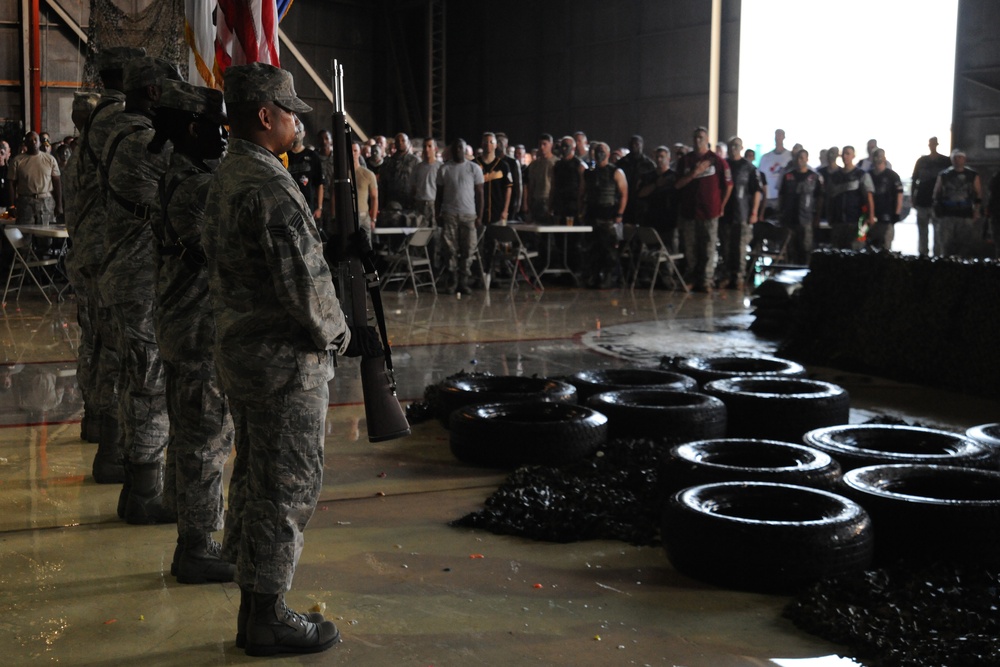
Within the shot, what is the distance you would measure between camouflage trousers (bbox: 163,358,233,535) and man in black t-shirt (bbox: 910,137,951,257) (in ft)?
47.1

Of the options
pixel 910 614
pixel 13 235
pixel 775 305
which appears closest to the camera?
pixel 910 614

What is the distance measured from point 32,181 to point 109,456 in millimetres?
10802

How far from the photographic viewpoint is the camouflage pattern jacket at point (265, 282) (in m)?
3.04

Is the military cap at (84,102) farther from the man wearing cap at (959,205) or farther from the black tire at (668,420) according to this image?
the man wearing cap at (959,205)

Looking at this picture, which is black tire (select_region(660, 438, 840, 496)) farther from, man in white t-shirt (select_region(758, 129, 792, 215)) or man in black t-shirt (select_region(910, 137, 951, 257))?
man in white t-shirt (select_region(758, 129, 792, 215))

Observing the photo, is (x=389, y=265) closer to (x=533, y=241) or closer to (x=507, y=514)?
(x=533, y=241)

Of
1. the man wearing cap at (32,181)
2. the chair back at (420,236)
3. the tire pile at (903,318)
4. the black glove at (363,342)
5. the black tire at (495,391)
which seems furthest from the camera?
the man wearing cap at (32,181)

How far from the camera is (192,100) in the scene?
3.86m

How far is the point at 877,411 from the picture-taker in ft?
24.0

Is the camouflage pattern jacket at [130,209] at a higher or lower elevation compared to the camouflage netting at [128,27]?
lower

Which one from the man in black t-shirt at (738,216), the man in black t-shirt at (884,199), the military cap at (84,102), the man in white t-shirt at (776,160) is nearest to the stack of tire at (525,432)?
the military cap at (84,102)

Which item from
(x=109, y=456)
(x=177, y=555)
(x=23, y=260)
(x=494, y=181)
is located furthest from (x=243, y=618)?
(x=494, y=181)

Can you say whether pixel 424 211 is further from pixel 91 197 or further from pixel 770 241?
pixel 91 197

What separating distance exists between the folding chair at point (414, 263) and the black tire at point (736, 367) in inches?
255
